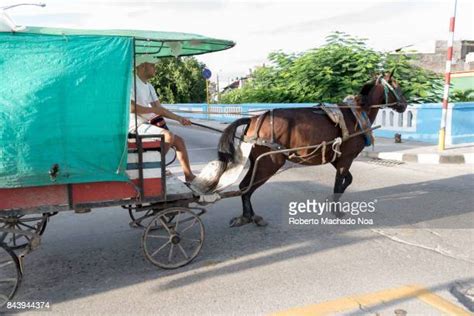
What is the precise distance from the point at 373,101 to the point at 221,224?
257 cm

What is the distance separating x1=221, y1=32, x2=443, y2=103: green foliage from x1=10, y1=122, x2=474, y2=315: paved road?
9838 mm

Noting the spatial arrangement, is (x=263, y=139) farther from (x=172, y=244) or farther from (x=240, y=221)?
(x=172, y=244)

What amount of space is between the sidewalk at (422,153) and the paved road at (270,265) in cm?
324

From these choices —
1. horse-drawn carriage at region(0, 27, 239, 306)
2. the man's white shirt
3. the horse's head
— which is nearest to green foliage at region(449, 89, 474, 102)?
the horse's head

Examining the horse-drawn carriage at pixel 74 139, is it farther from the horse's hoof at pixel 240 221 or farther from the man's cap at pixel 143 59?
the horse's hoof at pixel 240 221

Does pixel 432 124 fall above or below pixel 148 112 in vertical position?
below

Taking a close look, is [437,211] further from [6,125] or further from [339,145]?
[6,125]

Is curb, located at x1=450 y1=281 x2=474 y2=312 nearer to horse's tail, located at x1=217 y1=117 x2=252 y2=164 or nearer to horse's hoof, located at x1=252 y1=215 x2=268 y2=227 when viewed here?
horse's hoof, located at x1=252 y1=215 x2=268 y2=227

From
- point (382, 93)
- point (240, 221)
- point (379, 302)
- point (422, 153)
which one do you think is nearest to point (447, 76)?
point (422, 153)

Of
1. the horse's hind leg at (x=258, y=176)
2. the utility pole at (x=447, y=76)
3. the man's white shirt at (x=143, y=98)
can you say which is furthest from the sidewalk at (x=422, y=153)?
the man's white shirt at (x=143, y=98)

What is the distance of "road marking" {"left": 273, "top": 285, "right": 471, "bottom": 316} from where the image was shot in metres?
2.97

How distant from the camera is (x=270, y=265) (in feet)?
12.5

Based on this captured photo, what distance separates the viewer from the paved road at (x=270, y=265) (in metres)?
3.14

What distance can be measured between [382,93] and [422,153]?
4651 millimetres
